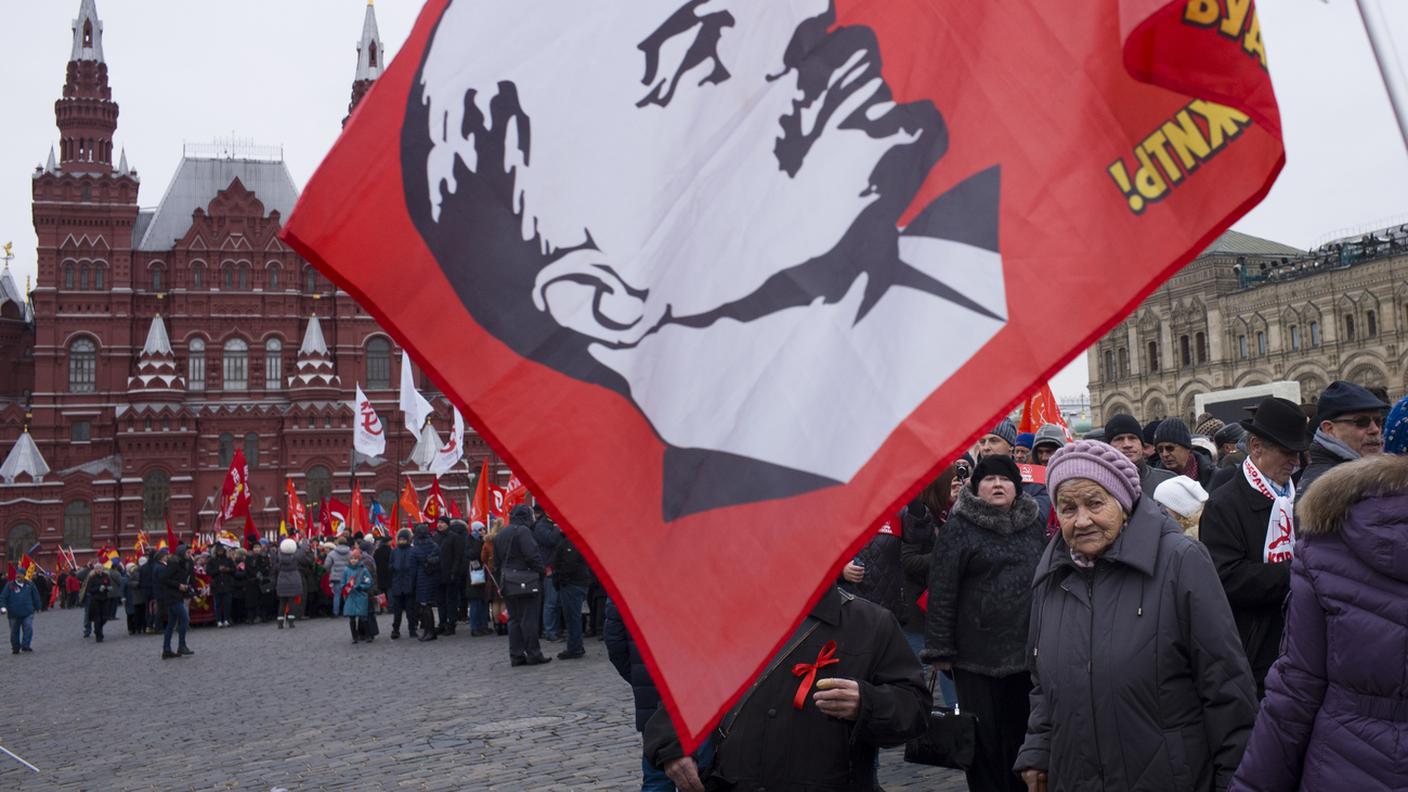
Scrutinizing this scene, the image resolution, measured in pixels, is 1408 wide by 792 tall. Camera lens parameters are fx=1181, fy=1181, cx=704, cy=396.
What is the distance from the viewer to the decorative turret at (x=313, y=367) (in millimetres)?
62847

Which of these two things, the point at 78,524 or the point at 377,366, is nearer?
the point at 78,524

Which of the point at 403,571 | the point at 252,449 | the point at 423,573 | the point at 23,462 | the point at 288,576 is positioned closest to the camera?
the point at 423,573

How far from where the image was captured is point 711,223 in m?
3.00

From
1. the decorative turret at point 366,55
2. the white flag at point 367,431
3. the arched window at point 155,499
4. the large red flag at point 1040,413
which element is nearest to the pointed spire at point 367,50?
the decorative turret at point 366,55

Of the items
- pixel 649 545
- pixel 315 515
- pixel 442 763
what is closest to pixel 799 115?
pixel 649 545

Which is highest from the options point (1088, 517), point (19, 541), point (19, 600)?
point (19, 541)

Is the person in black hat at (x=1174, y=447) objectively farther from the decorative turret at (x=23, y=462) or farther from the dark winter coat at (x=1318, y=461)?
the decorative turret at (x=23, y=462)

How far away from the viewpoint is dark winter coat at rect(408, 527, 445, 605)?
64.0 feet

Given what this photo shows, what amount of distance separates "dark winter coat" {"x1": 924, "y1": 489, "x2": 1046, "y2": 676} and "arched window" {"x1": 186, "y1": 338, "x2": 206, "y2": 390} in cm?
6285

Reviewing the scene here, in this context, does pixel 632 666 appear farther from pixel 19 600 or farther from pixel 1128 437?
pixel 19 600

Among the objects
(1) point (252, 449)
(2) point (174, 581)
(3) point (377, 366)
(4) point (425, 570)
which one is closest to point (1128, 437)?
(4) point (425, 570)

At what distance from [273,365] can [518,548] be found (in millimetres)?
53657

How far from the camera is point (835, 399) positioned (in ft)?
9.04

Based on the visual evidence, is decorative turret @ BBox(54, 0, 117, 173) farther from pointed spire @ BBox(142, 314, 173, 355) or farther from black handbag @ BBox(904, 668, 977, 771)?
black handbag @ BBox(904, 668, 977, 771)
